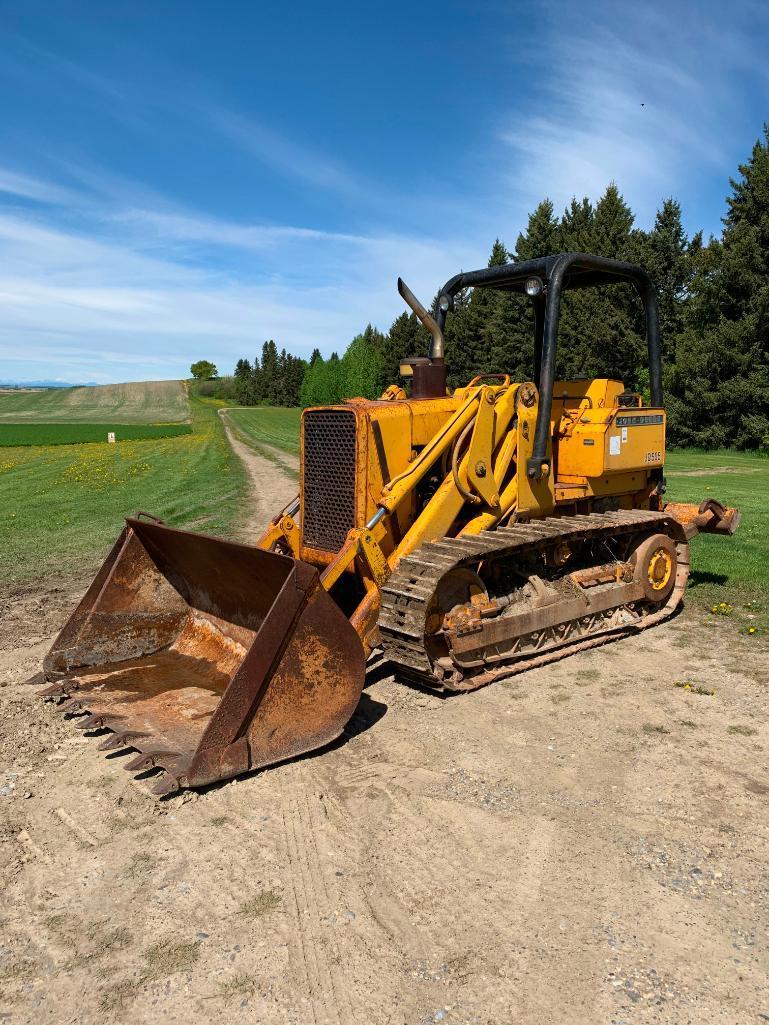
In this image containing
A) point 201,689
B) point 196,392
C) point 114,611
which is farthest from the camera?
point 196,392

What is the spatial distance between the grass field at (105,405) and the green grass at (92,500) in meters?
47.6

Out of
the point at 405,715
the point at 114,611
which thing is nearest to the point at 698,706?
the point at 405,715

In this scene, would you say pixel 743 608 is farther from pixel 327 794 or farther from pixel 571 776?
pixel 327 794

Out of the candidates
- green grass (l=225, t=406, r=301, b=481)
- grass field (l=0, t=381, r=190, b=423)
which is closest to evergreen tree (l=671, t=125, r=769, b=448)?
green grass (l=225, t=406, r=301, b=481)

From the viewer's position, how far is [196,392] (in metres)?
142

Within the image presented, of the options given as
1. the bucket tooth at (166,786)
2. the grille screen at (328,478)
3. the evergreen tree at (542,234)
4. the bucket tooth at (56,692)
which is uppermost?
the evergreen tree at (542,234)

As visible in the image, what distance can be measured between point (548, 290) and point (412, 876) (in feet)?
16.0

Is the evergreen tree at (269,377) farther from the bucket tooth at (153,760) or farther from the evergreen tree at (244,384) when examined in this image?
the bucket tooth at (153,760)

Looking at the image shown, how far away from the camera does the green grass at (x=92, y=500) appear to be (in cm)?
1122

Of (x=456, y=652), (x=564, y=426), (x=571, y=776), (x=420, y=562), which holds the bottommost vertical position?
(x=571, y=776)

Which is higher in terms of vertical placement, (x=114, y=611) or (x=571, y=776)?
(x=114, y=611)

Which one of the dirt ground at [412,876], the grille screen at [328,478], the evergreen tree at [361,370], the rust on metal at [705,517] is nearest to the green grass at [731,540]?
the rust on metal at [705,517]

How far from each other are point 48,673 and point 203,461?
23.0 meters

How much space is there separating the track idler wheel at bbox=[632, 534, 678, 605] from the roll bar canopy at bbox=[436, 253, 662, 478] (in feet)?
4.84
